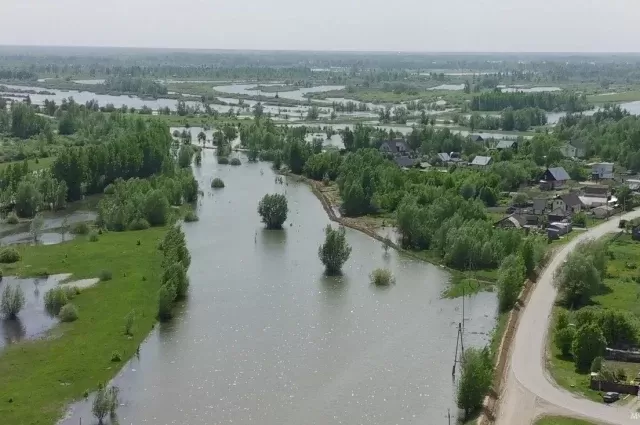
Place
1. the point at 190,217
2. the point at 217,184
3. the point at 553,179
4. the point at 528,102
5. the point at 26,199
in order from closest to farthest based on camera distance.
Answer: the point at 190,217, the point at 26,199, the point at 553,179, the point at 217,184, the point at 528,102

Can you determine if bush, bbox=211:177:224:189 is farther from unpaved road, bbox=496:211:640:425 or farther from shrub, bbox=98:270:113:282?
unpaved road, bbox=496:211:640:425

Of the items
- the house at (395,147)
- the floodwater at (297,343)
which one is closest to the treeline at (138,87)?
the house at (395,147)

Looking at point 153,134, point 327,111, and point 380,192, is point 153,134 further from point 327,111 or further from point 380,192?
point 327,111

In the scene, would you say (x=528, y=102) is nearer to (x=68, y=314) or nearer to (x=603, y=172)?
(x=603, y=172)

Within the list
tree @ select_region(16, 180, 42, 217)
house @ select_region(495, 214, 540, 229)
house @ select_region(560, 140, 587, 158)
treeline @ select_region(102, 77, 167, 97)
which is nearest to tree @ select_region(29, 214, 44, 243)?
tree @ select_region(16, 180, 42, 217)

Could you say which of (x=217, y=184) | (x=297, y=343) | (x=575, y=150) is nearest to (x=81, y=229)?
(x=217, y=184)

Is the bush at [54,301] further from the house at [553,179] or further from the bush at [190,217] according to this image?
the house at [553,179]
